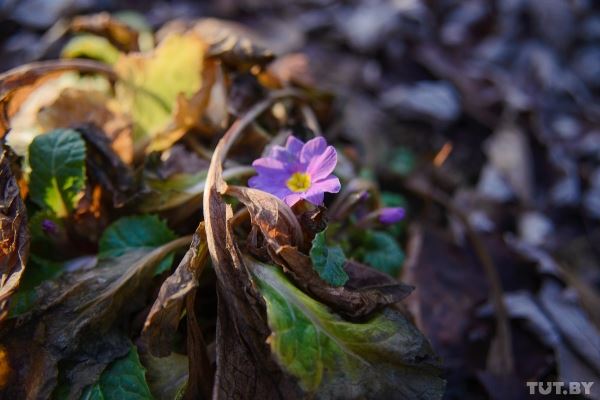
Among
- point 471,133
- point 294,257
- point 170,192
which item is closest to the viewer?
point 294,257

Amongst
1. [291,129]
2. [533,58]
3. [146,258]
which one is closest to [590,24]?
[533,58]

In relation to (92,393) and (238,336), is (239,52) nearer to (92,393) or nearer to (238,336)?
(238,336)

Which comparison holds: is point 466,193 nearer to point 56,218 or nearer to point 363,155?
point 363,155

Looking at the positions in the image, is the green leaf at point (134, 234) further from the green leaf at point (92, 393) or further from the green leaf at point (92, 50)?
the green leaf at point (92, 50)

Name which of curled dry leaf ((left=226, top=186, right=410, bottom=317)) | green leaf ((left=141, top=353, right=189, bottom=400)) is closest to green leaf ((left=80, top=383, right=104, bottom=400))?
green leaf ((left=141, top=353, right=189, bottom=400))

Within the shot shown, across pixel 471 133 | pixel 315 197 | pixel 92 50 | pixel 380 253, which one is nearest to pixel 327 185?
pixel 315 197

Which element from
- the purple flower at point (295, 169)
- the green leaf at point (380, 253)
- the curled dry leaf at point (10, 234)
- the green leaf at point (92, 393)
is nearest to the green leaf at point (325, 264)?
the purple flower at point (295, 169)
